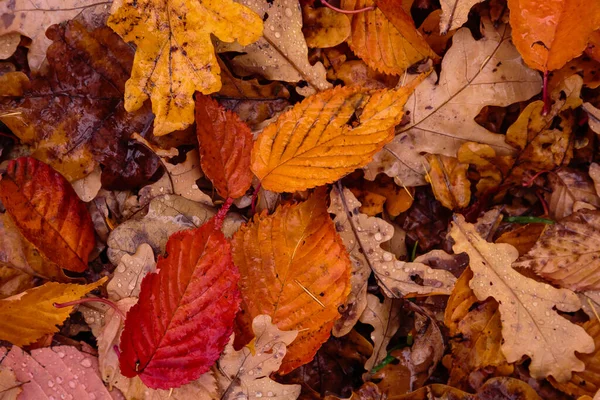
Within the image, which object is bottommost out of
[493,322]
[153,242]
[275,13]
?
[493,322]

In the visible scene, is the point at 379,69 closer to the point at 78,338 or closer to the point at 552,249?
the point at 552,249

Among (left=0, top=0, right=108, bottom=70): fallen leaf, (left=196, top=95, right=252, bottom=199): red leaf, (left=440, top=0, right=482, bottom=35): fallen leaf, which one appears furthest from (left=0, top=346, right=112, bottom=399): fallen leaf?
(left=440, top=0, right=482, bottom=35): fallen leaf

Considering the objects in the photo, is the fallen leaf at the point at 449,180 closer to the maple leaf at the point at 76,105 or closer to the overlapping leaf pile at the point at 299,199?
the overlapping leaf pile at the point at 299,199

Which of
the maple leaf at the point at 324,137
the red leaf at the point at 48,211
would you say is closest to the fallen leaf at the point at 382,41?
the maple leaf at the point at 324,137

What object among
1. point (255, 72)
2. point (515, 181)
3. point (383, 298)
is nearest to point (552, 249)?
point (515, 181)

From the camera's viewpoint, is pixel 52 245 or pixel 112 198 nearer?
pixel 52 245
